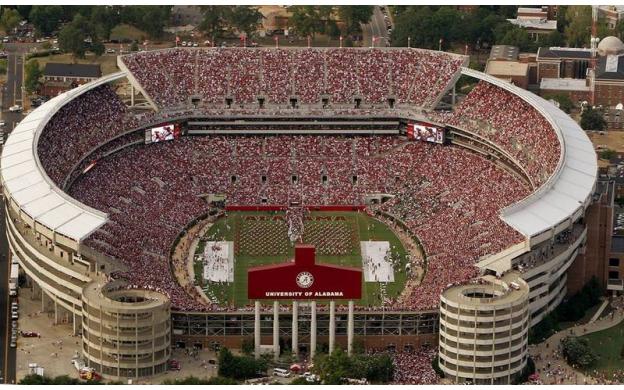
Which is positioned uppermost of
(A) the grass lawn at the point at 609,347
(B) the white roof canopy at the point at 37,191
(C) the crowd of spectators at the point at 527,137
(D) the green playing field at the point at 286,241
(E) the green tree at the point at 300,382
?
(C) the crowd of spectators at the point at 527,137

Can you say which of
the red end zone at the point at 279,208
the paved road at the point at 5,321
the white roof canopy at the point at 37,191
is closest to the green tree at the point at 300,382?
the paved road at the point at 5,321

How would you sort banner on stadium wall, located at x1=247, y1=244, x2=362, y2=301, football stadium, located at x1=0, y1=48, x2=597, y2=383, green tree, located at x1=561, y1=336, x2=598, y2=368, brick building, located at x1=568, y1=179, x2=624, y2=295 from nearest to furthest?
banner on stadium wall, located at x1=247, y1=244, x2=362, y2=301 → football stadium, located at x1=0, y1=48, x2=597, y2=383 → green tree, located at x1=561, y1=336, x2=598, y2=368 → brick building, located at x1=568, y1=179, x2=624, y2=295

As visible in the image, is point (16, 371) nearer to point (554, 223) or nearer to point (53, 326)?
point (53, 326)

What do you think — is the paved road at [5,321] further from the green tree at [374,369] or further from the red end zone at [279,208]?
the green tree at [374,369]

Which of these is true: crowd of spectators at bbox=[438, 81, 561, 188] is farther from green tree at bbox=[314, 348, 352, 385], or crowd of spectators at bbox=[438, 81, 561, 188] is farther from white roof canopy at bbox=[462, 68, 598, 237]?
green tree at bbox=[314, 348, 352, 385]

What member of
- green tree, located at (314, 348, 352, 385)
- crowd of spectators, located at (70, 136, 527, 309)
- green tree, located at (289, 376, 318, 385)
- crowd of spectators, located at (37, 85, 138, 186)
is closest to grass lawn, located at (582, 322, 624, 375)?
crowd of spectators, located at (70, 136, 527, 309)

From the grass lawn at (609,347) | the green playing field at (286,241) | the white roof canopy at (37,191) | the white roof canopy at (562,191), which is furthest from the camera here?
the green playing field at (286,241)
